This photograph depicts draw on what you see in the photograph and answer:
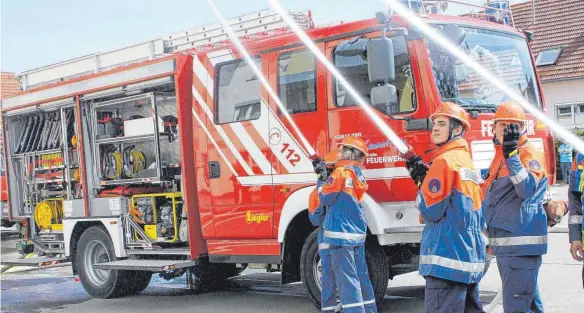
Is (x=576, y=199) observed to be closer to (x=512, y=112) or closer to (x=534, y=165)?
(x=534, y=165)

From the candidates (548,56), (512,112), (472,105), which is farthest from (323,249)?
(548,56)

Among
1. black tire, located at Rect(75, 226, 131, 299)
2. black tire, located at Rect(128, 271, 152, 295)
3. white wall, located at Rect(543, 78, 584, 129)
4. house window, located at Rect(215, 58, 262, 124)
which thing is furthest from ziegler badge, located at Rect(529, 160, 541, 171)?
white wall, located at Rect(543, 78, 584, 129)

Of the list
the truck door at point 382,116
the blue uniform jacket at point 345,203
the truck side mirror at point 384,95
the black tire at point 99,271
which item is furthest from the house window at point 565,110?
the truck side mirror at point 384,95

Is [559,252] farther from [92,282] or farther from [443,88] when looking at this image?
[92,282]

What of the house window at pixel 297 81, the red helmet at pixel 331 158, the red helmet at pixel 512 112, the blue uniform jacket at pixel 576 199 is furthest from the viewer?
the house window at pixel 297 81

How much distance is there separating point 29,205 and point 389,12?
656 centimetres

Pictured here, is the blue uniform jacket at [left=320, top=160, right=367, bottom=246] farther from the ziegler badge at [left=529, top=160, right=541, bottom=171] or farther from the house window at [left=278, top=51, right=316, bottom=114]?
the ziegler badge at [left=529, top=160, right=541, bottom=171]

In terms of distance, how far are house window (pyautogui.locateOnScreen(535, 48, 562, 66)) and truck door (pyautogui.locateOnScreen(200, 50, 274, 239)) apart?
19.9 m

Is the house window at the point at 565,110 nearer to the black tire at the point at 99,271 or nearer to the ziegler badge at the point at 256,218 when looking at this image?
the black tire at the point at 99,271

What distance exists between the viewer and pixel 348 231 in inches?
256

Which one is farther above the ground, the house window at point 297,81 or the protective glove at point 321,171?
the house window at point 297,81

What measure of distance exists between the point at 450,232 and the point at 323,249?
2.37m

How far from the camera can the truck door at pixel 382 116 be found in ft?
21.8

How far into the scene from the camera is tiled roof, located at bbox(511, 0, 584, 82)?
2494cm
